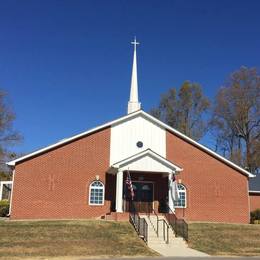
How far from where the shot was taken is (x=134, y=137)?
1275 inches

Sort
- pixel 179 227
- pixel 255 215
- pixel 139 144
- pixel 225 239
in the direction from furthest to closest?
pixel 255 215, pixel 139 144, pixel 179 227, pixel 225 239

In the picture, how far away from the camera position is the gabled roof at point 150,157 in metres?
29.7

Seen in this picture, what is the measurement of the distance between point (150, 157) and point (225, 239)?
780 centimetres

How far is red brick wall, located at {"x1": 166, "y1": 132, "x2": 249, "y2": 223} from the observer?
32.6 metres

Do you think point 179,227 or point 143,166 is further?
point 143,166

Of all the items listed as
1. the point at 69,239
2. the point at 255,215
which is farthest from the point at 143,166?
the point at 255,215

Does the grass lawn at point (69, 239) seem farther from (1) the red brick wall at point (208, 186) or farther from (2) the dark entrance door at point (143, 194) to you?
(1) the red brick wall at point (208, 186)

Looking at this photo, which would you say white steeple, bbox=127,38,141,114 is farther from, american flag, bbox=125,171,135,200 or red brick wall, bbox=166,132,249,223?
american flag, bbox=125,171,135,200

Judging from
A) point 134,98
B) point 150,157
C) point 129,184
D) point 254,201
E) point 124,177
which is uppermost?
point 134,98

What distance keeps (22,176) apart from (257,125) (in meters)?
32.5

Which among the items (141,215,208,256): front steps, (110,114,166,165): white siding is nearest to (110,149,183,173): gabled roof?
(110,114,166,165): white siding

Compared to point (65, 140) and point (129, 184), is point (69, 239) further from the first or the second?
point (65, 140)

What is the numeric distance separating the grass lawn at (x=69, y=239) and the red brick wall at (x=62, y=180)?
356 centimetres

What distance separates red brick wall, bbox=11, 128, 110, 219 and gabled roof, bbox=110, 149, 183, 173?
1.73m
